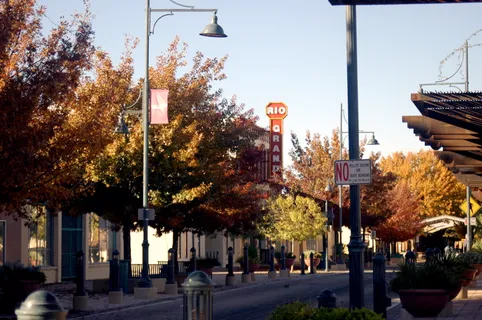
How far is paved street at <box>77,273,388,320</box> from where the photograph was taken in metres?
22.0

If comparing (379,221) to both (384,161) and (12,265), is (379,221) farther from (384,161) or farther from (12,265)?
(12,265)

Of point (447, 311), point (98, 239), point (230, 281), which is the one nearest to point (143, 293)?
point (230, 281)

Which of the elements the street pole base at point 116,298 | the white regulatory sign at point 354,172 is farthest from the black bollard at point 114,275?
the white regulatory sign at point 354,172

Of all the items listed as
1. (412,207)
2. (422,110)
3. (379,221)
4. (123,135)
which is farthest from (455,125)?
(412,207)

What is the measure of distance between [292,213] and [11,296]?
35.1 m

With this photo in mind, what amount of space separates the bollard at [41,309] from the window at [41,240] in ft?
93.5

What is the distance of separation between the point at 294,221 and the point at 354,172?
4004 cm

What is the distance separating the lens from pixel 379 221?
6494 centimetres

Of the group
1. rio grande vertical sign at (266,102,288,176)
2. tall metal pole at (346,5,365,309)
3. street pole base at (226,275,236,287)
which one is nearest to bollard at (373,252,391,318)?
tall metal pole at (346,5,365,309)

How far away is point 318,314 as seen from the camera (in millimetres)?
10352

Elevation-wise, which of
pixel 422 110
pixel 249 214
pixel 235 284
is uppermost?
pixel 422 110

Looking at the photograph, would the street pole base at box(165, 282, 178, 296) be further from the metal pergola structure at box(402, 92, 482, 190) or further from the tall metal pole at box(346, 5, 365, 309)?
the tall metal pole at box(346, 5, 365, 309)

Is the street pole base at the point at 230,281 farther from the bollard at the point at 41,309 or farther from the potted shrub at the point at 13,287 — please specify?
the bollard at the point at 41,309

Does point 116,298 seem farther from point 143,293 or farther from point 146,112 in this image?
point 146,112
